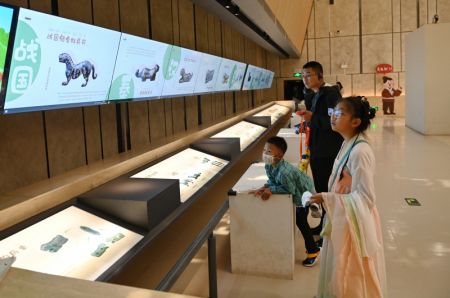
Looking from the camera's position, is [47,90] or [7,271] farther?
[47,90]

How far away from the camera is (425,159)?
7.88 meters

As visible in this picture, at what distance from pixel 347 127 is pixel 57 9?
7.31 ft

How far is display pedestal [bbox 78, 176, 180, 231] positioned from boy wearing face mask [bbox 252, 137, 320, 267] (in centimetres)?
89

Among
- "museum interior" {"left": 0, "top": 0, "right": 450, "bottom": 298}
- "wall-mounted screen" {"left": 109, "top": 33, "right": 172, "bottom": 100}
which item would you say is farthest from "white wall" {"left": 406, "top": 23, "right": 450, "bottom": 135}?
"wall-mounted screen" {"left": 109, "top": 33, "right": 172, "bottom": 100}

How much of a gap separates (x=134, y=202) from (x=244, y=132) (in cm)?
471

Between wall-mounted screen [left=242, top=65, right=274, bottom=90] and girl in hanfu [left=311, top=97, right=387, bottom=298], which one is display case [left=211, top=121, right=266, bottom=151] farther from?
girl in hanfu [left=311, top=97, right=387, bottom=298]

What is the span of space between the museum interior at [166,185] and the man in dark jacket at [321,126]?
0.05 feet

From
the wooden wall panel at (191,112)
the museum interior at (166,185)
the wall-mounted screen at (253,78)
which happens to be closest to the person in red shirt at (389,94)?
the wall-mounted screen at (253,78)

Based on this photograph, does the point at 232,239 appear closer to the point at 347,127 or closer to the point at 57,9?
the point at 347,127

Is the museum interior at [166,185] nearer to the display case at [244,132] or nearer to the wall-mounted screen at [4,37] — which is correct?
the wall-mounted screen at [4,37]

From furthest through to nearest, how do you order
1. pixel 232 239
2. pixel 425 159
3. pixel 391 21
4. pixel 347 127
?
pixel 391 21 → pixel 425 159 → pixel 232 239 → pixel 347 127

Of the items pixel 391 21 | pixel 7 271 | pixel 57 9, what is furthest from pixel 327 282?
pixel 391 21

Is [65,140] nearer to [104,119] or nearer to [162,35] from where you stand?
[104,119]

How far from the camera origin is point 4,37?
6.61 feet
